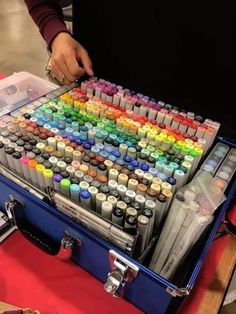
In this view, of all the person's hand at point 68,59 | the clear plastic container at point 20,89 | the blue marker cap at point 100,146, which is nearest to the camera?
the blue marker cap at point 100,146

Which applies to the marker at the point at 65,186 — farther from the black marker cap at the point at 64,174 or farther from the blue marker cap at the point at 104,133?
the blue marker cap at the point at 104,133

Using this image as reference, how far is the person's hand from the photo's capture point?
2.74ft

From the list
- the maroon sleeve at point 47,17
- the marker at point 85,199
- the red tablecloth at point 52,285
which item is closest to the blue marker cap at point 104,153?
the marker at point 85,199

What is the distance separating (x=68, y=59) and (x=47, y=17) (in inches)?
7.3

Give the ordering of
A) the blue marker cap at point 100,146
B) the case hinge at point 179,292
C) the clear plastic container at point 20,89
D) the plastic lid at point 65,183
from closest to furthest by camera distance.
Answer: the case hinge at point 179,292
the plastic lid at point 65,183
the blue marker cap at point 100,146
the clear plastic container at point 20,89

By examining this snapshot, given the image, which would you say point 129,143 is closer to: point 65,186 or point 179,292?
point 65,186

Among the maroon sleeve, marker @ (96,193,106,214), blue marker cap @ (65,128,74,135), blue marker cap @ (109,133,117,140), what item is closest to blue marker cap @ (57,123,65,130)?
blue marker cap @ (65,128,74,135)

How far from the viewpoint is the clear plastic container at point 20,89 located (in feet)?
3.35

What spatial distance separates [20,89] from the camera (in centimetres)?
107

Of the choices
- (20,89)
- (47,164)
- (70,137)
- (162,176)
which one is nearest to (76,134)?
(70,137)

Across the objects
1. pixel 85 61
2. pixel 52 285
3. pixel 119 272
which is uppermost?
pixel 85 61

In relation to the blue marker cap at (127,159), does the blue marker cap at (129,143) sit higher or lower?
higher

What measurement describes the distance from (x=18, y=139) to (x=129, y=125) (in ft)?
0.82

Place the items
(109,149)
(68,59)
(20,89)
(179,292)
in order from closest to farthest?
(179,292) < (109,149) < (68,59) < (20,89)
